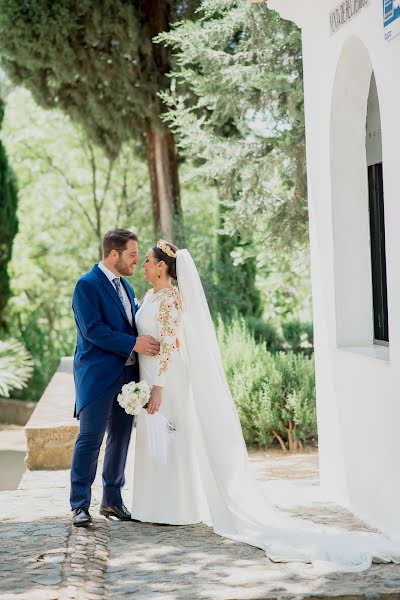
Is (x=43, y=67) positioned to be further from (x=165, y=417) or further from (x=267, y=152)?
(x=165, y=417)

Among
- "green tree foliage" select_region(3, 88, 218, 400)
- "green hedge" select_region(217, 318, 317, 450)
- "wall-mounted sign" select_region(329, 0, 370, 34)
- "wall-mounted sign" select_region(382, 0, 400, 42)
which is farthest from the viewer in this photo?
"green tree foliage" select_region(3, 88, 218, 400)

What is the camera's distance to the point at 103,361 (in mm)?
7059

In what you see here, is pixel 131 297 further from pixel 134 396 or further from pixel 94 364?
pixel 134 396

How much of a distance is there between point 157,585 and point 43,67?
11.5m

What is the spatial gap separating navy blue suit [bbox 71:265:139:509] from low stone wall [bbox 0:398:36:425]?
37.5 ft

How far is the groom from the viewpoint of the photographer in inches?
276

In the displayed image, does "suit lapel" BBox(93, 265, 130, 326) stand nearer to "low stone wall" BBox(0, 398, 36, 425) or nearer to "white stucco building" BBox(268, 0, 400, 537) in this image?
"white stucco building" BBox(268, 0, 400, 537)

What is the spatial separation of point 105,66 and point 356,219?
896 cm

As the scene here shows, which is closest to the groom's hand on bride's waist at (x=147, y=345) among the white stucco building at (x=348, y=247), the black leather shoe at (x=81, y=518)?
the black leather shoe at (x=81, y=518)

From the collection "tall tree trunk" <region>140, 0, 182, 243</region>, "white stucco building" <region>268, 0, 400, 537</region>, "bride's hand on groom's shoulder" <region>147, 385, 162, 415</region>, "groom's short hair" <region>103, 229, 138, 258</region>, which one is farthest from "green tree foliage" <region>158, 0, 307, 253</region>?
"bride's hand on groom's shoulder" <region>147, 385, 162, 415</region>

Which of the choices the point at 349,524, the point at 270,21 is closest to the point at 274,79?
the point at 270,21

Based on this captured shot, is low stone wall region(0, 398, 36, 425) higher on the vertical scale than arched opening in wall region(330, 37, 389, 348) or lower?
lower

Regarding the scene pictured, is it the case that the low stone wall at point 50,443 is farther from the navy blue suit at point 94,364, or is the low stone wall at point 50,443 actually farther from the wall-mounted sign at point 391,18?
the wall-mounted sign at point 391,18

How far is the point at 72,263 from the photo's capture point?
29375 millimetres
